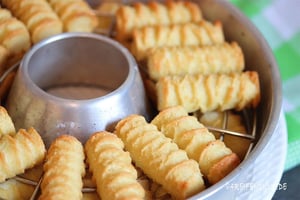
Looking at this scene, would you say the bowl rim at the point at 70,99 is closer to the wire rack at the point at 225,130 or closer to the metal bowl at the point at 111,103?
the metal bowl at the point at 111,103

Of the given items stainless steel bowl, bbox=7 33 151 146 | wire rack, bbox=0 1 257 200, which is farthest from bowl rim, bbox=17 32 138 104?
wire rack, bbox=0 1 257 200

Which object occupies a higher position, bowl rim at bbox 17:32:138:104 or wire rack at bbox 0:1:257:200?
bowl rim at bbox 17:32:138:104

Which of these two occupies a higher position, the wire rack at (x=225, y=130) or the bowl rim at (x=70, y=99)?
the bowl rim at (x=70, y=99)

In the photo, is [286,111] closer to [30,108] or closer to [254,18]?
[254,18]

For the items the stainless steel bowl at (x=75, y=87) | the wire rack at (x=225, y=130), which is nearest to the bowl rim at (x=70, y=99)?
the stainless steel bowl at (x=75, y=87)

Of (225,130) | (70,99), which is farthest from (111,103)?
(225,130)

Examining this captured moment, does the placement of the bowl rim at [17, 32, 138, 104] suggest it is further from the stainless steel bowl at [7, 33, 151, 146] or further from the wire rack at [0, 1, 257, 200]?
the wire rack at [0, 1, 257, 200]

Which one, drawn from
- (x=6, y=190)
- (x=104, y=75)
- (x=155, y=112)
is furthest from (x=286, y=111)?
(x=6, y=190)

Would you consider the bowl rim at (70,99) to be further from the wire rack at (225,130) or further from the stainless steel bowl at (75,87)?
the wire rack at (225,130)
